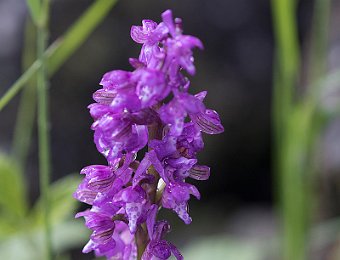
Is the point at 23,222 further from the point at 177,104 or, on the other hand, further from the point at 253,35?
the point at 253,35

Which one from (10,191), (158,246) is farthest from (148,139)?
(10,191)

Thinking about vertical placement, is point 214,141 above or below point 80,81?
below

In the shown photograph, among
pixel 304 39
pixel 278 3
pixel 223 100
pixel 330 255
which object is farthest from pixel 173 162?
pixel 304 39

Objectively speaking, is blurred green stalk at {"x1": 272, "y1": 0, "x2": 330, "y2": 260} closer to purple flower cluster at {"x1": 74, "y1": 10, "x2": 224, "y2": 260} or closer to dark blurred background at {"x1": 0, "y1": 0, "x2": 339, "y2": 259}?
purple flower cluster at {"x1": 74, "y1": 10, "x2": 224, "y2": 260}

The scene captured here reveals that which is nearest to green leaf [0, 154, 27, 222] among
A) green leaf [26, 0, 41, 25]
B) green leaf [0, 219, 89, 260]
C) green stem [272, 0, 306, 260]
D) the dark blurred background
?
green leaf [0, 219, 89, 260]

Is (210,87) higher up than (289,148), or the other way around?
(210,87)

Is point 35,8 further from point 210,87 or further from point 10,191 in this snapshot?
point 210,87
